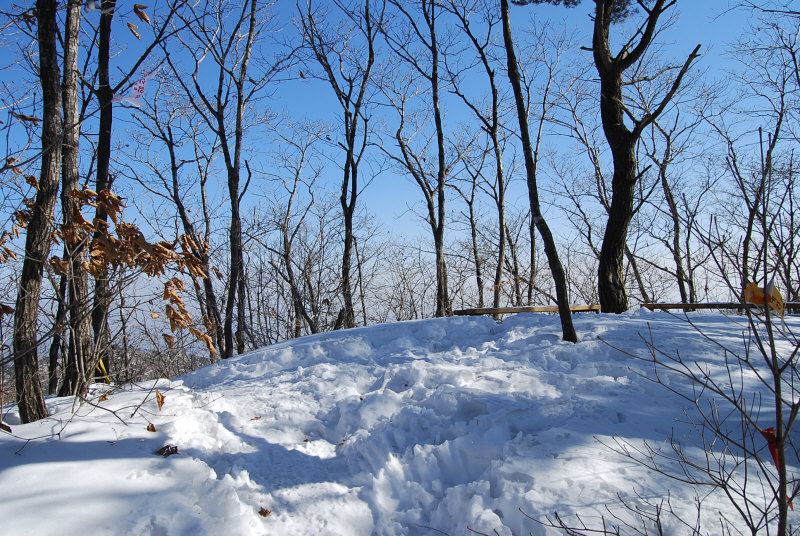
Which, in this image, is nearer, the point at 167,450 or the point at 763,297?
the point at 763,297

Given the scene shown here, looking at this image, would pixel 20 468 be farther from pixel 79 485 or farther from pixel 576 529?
pixel 576 529

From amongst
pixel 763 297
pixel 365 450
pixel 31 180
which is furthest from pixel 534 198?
pixel 31 180

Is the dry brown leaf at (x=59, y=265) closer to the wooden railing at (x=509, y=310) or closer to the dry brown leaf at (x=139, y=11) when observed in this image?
the dry brown leaf at (x=139, y=11)

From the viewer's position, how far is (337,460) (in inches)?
126

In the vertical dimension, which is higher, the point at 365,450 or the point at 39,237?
the point at 39,237

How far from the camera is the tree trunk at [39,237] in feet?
10.6

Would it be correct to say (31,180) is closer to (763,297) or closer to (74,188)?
(74,188)

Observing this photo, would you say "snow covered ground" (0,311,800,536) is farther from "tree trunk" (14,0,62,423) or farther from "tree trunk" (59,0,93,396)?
"tree trunk" (59,0,93,396)

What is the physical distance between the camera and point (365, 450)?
3.13 m

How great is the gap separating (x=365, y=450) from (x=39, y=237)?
288 cm

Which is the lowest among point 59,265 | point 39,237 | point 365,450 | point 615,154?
point 365,450

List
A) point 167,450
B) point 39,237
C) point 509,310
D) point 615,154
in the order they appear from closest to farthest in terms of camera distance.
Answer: point 167,450 → point 39,237 → point 615,154 → point 509,310

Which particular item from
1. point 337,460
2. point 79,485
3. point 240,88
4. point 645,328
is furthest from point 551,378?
point 240,88

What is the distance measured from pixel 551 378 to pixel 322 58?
39.0ft
